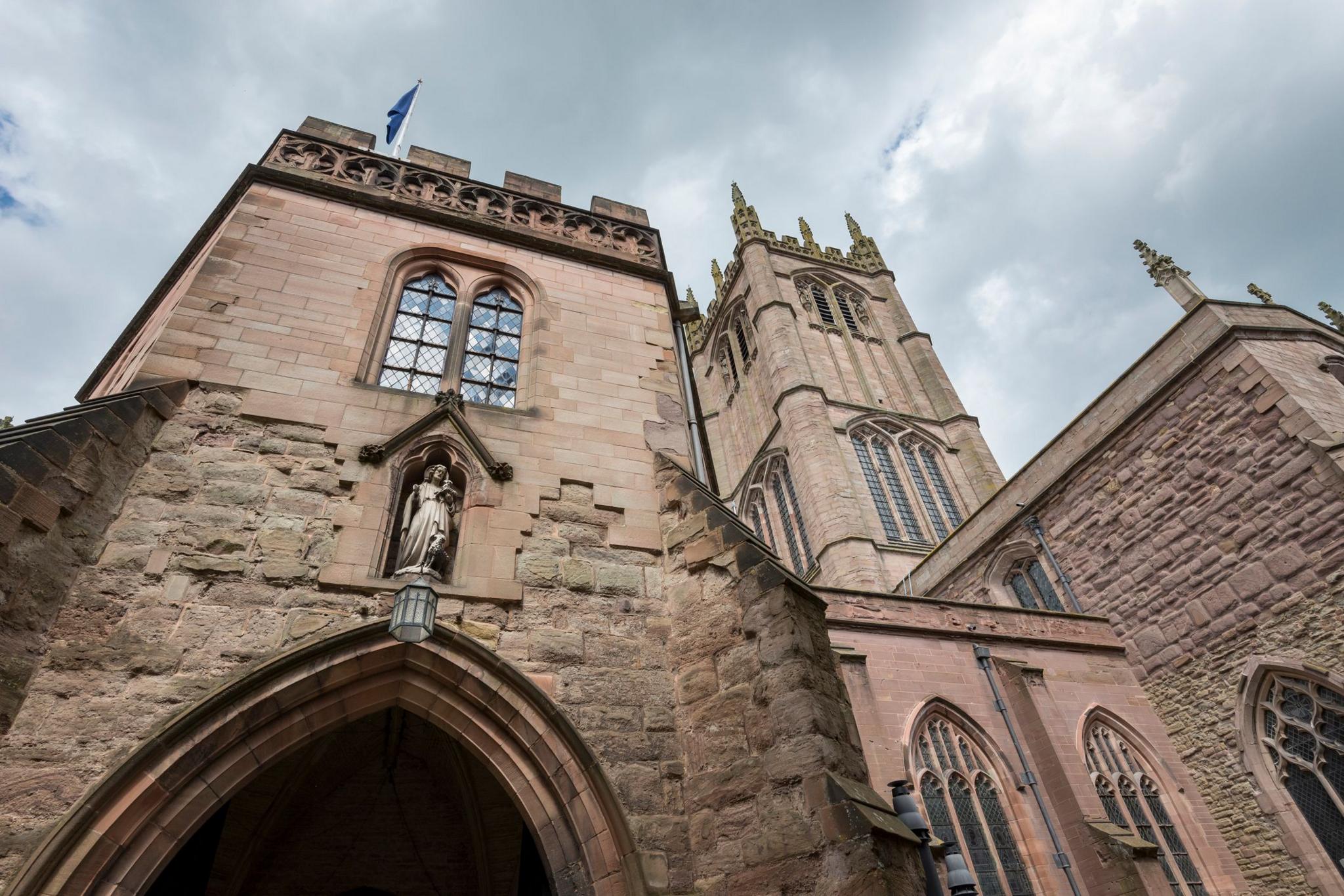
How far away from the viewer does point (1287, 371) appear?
430 inches

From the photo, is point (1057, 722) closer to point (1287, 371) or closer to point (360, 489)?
point (1287, 371)

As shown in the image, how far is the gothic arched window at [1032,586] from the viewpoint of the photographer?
588 inches

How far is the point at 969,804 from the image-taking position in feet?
34.1

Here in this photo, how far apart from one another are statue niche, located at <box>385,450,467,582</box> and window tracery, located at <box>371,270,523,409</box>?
3.23ft

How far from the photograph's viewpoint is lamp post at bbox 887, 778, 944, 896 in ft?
13.2

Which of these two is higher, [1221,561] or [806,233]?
[806,233]

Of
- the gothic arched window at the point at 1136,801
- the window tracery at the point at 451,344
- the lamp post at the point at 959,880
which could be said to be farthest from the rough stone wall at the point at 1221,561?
the window tracery at the point at 451,344

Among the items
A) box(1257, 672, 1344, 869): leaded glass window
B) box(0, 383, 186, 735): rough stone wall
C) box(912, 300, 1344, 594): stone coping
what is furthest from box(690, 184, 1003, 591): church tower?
box(0, 383, 186, 735): rough stone wall

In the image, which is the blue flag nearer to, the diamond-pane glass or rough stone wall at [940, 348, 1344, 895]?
rough stone wall at [940, 348, 1344, 895]

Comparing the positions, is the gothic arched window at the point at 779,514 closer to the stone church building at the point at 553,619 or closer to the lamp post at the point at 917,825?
the stone church building at the point at 553,619

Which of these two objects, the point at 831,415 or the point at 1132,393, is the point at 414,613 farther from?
the point at 831,415

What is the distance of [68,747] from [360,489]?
83.4 inches

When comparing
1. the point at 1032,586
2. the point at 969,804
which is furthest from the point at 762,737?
the point at 1032,586

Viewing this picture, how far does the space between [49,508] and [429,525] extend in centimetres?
205
